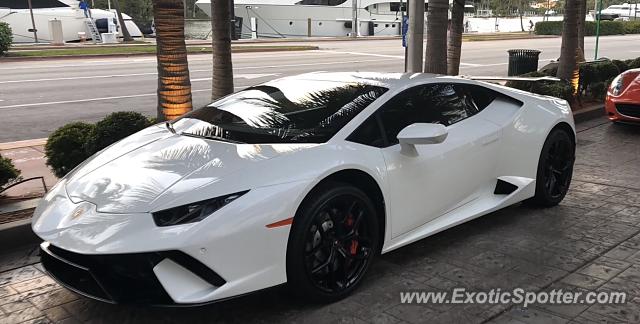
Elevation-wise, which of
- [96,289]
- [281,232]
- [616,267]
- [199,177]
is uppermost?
[199,177]

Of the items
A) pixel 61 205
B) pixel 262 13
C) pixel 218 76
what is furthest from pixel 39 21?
pixel 61 205

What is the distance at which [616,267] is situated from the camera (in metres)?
4.09

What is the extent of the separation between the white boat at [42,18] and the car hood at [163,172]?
35.6m

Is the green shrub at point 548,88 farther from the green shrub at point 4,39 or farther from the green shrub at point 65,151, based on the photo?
the green shrub at point 4,39

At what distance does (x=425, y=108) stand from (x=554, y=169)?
5.53 feet

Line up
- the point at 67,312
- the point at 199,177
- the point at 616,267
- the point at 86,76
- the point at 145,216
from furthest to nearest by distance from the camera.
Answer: the point at 86,76
the point at 616,267
the point at 67,312
the point at 199,177
the point at 145,216

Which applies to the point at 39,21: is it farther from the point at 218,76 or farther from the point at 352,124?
the point at 352,124

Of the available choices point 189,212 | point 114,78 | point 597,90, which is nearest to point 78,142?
point 189,212

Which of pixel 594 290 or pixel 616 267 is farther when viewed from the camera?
pixel 616 267

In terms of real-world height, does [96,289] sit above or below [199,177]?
below

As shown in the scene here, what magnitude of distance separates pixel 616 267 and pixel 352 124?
6.79 feet

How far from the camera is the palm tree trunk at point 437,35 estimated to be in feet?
26.9

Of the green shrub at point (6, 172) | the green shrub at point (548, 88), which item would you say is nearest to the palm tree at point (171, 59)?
the green shrub at point (6, 172)

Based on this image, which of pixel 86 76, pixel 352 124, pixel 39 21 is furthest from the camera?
pixel 39 21
